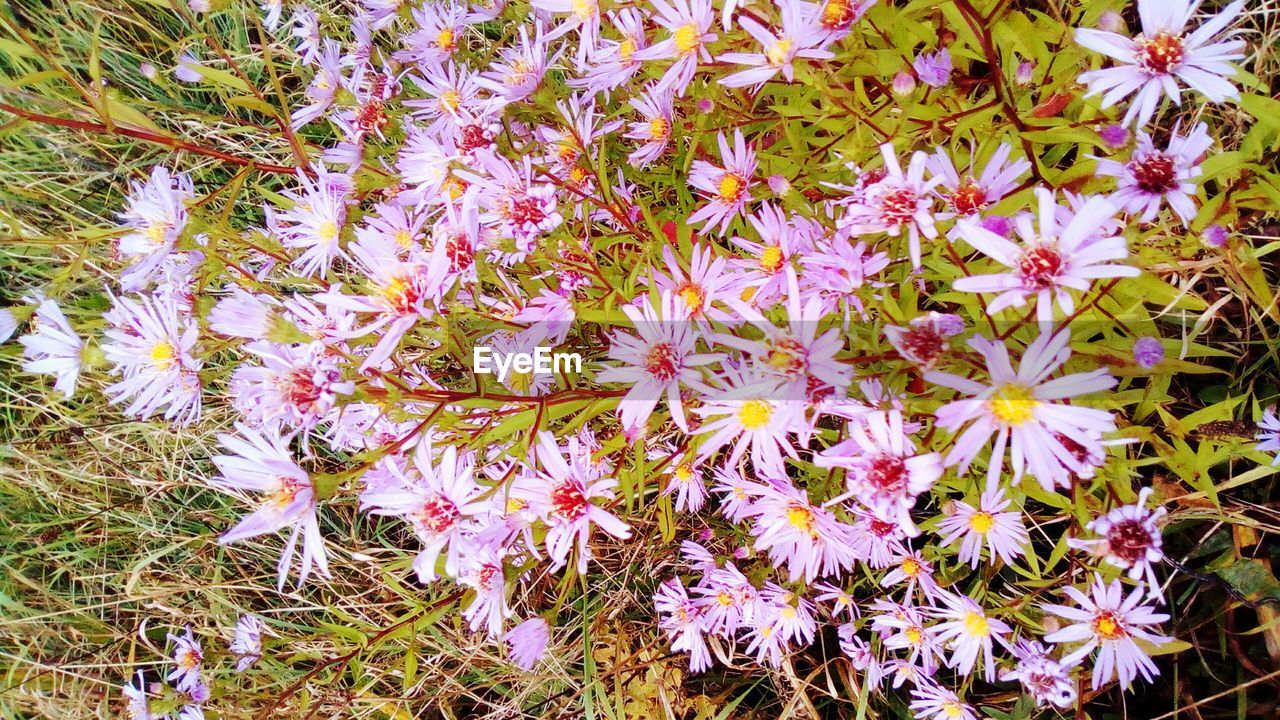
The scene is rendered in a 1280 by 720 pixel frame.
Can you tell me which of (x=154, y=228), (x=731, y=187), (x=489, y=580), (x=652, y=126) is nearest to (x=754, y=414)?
(x=731, y=187)

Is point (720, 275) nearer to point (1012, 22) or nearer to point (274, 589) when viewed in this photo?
point (1012, 22)

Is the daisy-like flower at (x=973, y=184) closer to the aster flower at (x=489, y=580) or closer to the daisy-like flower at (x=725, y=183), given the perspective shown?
the daisy-like flower at (x=725, y=183)

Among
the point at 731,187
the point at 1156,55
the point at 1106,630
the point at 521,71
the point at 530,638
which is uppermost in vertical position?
the point at 1156,55

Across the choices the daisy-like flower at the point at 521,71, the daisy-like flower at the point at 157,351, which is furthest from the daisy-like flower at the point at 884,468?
the daisy-like flower at the point at 157,351

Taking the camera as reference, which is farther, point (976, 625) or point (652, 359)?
point (976, 625)

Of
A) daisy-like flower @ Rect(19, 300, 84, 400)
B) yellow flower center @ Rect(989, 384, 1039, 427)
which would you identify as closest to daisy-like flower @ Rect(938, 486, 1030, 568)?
yellow flower center @ Rect(989, 384, 1039, 427)

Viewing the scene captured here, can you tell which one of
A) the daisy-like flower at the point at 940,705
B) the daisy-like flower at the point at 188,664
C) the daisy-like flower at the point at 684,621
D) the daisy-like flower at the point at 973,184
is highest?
the daisy-like flower at the point at 973,184

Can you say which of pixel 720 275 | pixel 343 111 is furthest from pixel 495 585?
pixel 343 111

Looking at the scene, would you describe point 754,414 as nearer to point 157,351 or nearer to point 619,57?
point 619,57
